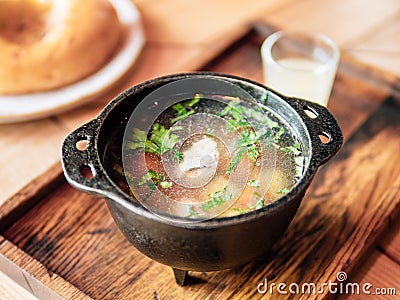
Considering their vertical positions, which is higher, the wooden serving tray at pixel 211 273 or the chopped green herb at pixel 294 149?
the chopped green herb at pixel 294 149

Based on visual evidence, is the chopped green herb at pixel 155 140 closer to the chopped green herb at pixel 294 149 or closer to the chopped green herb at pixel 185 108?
the chopped green herb at pixel 185 108

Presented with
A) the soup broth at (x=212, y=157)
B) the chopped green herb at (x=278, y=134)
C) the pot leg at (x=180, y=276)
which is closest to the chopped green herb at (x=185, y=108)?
the soup broth at (x=212, y=157)

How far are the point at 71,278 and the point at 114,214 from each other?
18 centimetres

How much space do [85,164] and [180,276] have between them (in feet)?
0.78

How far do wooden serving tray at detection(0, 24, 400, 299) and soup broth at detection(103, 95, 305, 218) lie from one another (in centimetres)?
17

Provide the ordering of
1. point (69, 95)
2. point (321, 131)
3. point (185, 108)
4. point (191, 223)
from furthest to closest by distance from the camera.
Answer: point (69, 95)
point (185, 108)
point (321, 131)
point (191, 223)

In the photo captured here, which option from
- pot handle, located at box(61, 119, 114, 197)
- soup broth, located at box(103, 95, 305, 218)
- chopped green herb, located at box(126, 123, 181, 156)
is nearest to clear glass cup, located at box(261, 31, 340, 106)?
soup broth, located at box(103, 95, 305, 218)

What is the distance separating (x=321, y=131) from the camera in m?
0.88

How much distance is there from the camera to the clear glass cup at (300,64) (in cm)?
120

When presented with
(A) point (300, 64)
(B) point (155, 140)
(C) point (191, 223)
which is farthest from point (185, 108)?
(A) point (300, 64)

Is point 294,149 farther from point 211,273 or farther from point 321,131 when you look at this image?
point 211,273

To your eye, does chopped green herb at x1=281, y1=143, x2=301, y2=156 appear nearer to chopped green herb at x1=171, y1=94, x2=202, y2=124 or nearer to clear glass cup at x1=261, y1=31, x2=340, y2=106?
chopped green herb at x1=171, y1=94, x2=202, y2=124

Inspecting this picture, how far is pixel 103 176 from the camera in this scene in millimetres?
773

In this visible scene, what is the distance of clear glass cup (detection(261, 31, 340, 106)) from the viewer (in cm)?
120
